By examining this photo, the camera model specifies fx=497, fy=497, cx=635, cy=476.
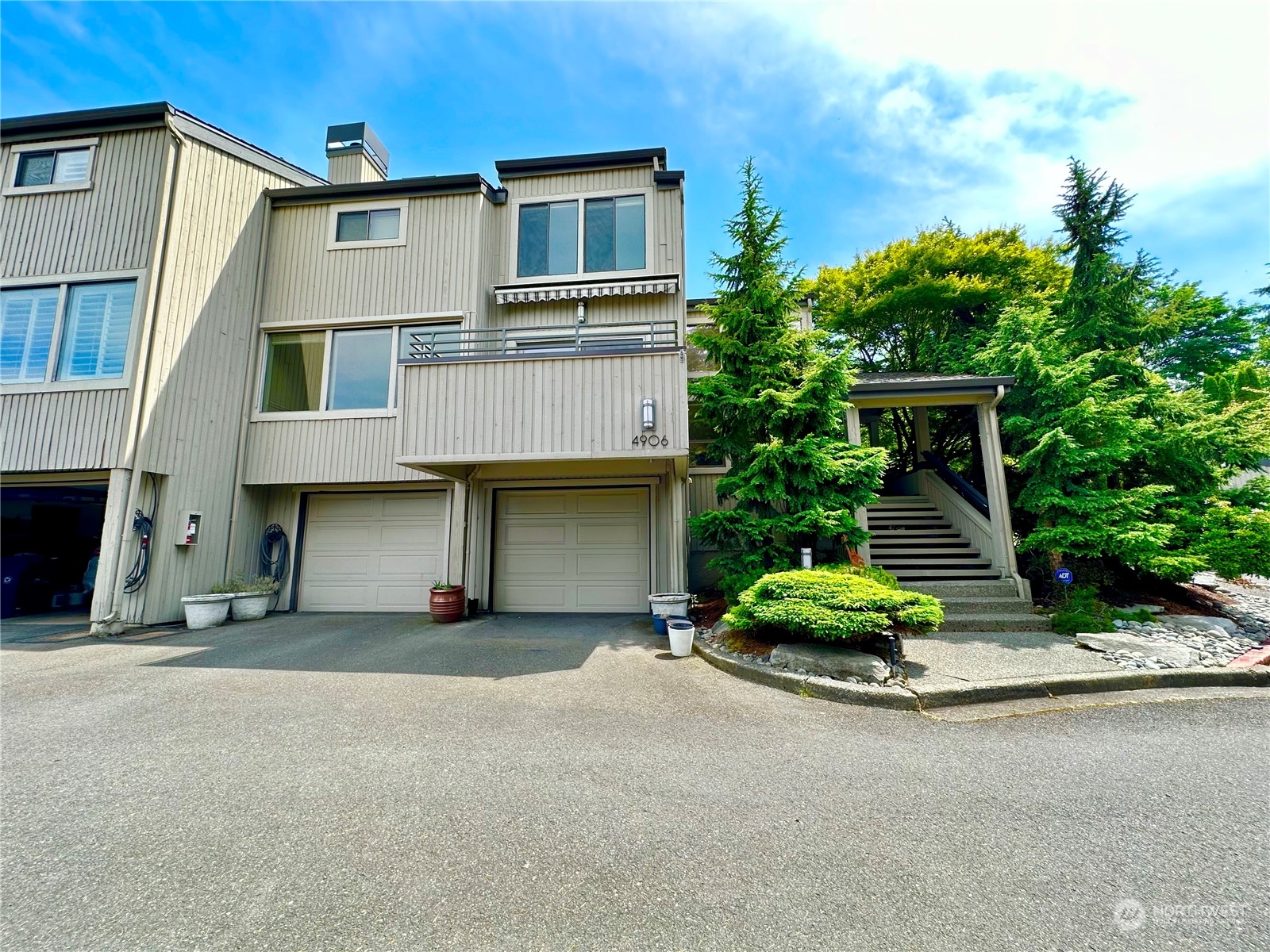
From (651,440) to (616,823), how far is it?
4.85 metres

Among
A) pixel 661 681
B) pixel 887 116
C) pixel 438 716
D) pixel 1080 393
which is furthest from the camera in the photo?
pixel 887 116

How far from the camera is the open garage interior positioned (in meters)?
8.96

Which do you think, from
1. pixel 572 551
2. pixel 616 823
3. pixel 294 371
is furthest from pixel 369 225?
pixel 616 823

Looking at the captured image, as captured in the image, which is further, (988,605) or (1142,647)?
(988,605)

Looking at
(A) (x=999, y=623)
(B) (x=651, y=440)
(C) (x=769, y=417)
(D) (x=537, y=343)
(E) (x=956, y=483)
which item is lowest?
(A) (x=999, y=623)

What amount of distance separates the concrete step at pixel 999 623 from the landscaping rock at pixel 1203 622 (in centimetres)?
139

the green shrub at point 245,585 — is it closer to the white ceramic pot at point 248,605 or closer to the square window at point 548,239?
the white ceramic pot at point 248,605

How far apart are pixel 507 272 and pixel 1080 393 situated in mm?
10072

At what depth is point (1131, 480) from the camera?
764 cm

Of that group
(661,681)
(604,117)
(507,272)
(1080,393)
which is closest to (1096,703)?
(661,681)

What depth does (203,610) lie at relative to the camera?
772cm

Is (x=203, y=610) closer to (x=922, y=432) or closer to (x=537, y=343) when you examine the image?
(x=537, y=343)

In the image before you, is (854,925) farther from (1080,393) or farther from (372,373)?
(372,373)

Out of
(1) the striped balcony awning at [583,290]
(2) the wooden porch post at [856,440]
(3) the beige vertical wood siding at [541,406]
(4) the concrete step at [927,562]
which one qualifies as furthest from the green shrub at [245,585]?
(4) the concrete step at [927,562]
